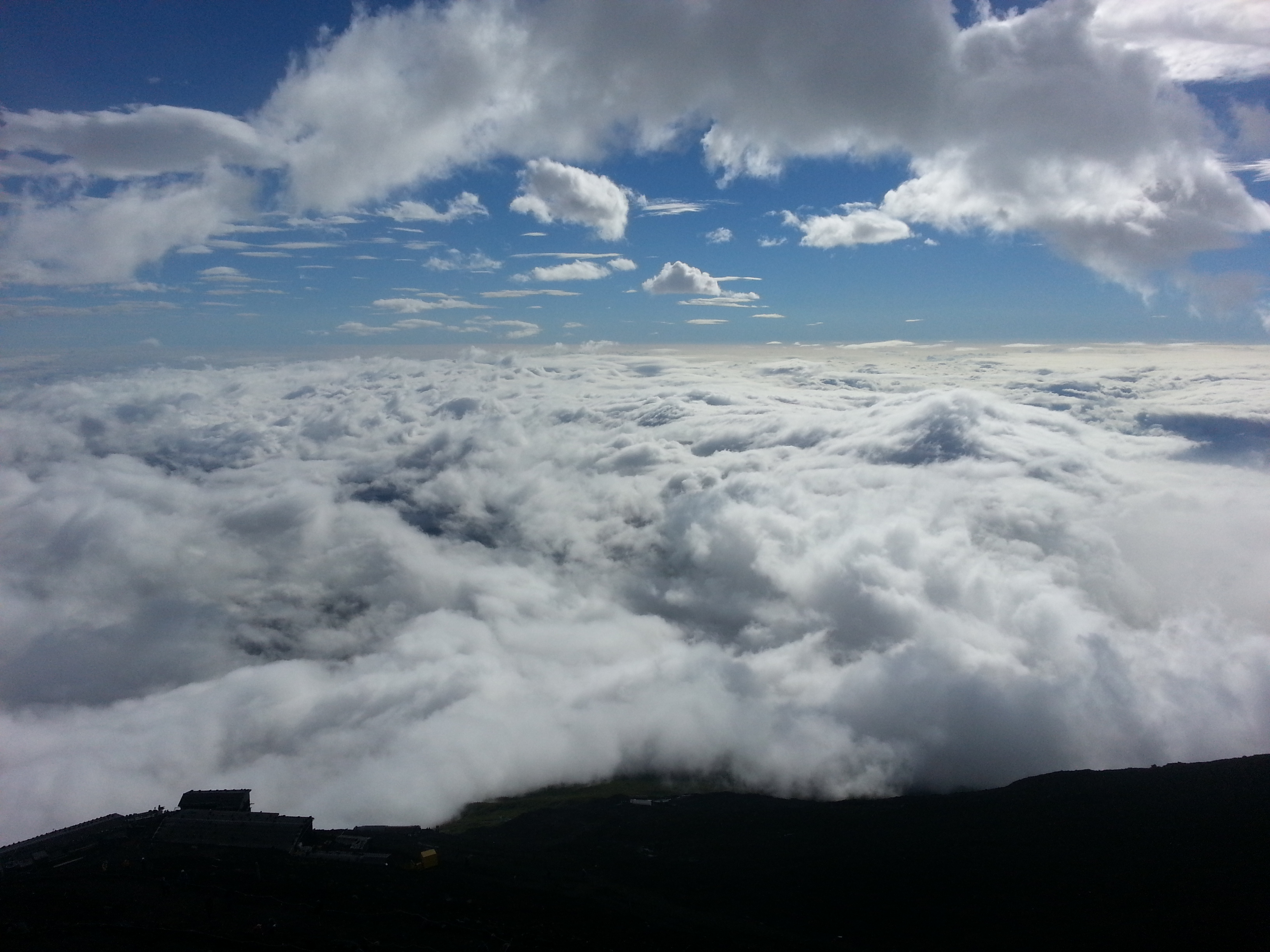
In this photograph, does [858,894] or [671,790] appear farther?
[671,790]

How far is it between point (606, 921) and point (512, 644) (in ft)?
440

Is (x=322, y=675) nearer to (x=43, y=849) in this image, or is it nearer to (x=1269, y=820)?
(x=43, y=849)

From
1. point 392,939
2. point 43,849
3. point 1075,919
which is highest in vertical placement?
point 43,849

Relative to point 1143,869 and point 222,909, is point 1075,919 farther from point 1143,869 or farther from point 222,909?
point 222,909

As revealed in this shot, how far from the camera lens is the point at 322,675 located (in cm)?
18288

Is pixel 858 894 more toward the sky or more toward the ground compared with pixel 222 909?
more toward the ground

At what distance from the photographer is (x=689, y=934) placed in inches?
2571

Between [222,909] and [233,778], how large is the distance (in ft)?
230

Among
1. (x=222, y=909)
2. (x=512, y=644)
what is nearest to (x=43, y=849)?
(x=222, y=909)

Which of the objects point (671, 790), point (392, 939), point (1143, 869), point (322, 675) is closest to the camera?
point (392, 939)

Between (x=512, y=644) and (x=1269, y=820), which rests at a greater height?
(x=512, y=644)

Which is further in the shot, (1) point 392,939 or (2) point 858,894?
(2) point 858,894

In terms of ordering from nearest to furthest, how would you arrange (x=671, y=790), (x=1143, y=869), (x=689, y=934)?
(x=689, y=934), (x=1143, y=869), (x=671, y=790)

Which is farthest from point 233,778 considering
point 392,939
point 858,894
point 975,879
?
point 975,879
